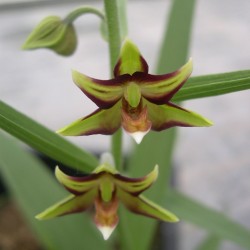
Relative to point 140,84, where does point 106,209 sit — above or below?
below

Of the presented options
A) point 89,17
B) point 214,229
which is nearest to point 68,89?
point 89,17

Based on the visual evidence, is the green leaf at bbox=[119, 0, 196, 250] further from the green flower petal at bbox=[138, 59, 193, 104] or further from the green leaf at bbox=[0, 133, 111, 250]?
the green flower petal at bbox=[138, 59, 193, 104]

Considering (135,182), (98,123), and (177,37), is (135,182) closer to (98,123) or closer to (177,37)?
(98,123)

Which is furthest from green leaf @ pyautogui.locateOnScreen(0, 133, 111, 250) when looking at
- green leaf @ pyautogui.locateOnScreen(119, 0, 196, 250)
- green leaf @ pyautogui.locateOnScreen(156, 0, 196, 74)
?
green leaf @ pyautogui.locateOnScreen(156, 0, 196, 74)

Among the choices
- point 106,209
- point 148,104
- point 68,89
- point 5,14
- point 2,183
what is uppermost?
point 148,104

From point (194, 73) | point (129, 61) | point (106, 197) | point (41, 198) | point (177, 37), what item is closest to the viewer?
point (129, 61)

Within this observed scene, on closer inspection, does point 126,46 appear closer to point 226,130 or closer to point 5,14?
point 226,130

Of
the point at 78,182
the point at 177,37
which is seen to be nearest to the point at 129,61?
the point at 78,182
